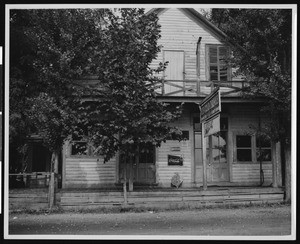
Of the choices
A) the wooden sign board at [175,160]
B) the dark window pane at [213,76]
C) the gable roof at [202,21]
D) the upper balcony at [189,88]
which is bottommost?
the wooden sign board at [175,160]

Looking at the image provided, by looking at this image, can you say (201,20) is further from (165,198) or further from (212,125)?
(165,198)

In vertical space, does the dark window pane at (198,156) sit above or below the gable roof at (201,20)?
below

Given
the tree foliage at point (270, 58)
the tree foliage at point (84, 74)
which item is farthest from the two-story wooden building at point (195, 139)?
the tree foliage at point (84, 74)

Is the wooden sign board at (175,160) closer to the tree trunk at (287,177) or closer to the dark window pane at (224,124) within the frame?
the dark window pane at (224,124)

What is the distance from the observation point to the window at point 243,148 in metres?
17.8

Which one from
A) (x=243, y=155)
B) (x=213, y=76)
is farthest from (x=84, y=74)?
(x=243, y=155)

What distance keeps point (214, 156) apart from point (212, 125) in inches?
195

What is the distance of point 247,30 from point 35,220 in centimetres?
973

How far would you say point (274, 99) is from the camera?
14859 millimetres

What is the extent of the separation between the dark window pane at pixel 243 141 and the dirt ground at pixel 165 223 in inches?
175

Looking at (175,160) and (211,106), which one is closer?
(211,106)

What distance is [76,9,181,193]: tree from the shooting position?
13078 millimetres

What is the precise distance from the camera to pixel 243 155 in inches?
701

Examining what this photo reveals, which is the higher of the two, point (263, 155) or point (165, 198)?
point (263, 155)
